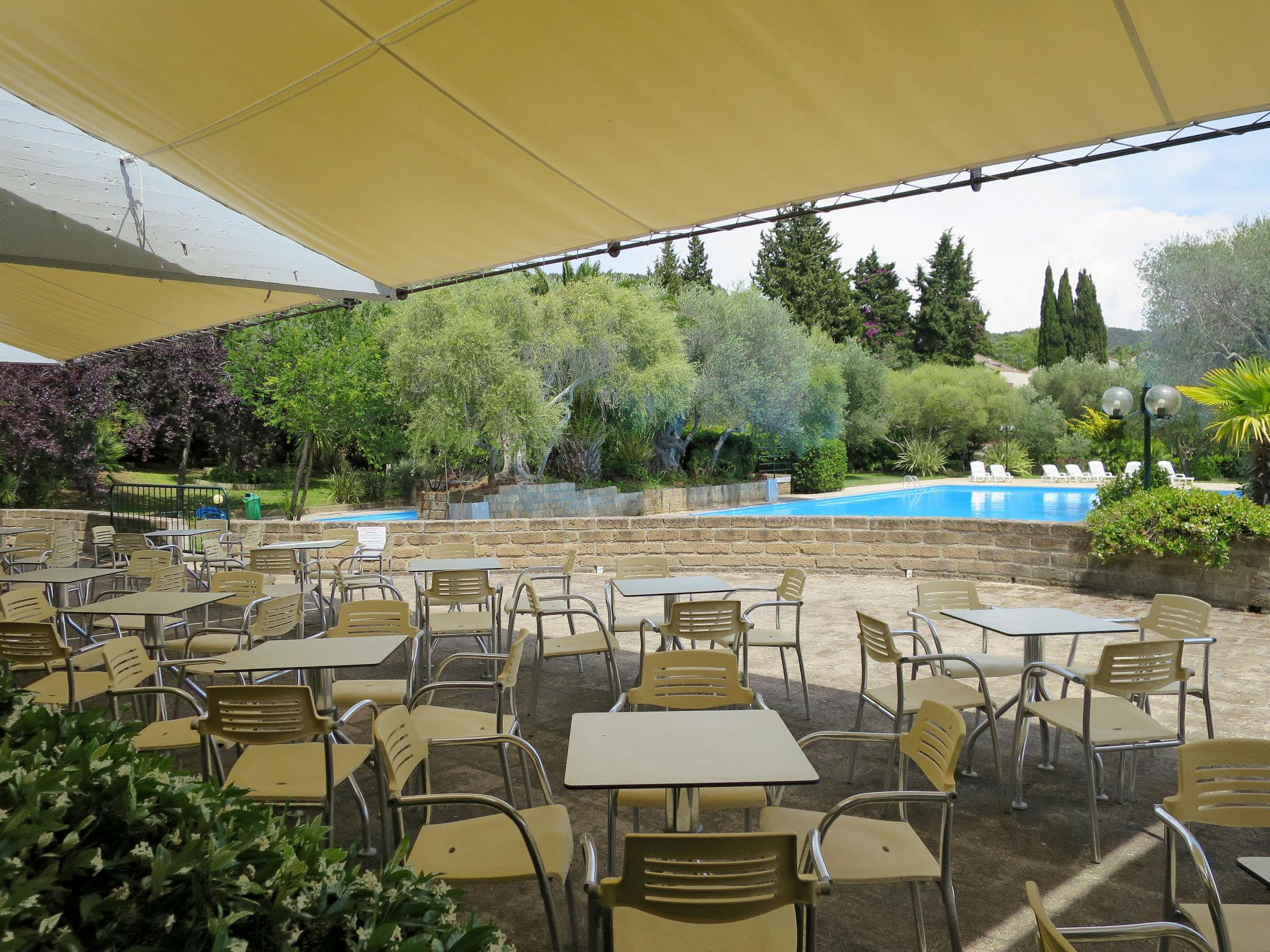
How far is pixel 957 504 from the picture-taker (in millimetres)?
24078

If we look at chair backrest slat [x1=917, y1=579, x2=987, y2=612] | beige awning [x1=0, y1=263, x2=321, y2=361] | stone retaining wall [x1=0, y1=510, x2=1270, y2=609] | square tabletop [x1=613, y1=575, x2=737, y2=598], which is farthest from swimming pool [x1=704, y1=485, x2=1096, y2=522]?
chair backrest slat [x1=917, y1=579, x2=987, y2=612]

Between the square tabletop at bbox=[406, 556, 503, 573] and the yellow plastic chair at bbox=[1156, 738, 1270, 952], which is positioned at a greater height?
the square tabletop at bbox=[406, 556, 503, 573]

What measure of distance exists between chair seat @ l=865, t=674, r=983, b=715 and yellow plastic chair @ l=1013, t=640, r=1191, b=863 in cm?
22

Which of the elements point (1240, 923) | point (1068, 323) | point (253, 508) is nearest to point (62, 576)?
point (1240, 923)

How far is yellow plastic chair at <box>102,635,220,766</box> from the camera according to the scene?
335cm

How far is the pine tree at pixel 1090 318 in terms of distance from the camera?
40750mm

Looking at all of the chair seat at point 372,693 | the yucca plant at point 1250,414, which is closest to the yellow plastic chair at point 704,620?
the chair seat at point 372,693

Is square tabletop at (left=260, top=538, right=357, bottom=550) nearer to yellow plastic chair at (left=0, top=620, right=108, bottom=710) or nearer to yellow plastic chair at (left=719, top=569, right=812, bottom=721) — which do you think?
yellow plastic chair at (left=0, top=620, right=108, bottom=710)

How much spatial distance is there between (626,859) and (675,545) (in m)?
9.19

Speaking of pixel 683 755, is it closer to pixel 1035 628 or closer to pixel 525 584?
pixel 1035 628

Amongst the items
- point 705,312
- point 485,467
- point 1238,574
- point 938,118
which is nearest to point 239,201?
point 938,118

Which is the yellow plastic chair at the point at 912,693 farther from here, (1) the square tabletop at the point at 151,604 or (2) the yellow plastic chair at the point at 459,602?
(1) the square tabletop at the point at 151,604

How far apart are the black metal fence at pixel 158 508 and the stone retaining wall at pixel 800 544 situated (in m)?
2.88

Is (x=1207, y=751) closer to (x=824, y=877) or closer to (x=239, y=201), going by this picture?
(x=824, y=877)
